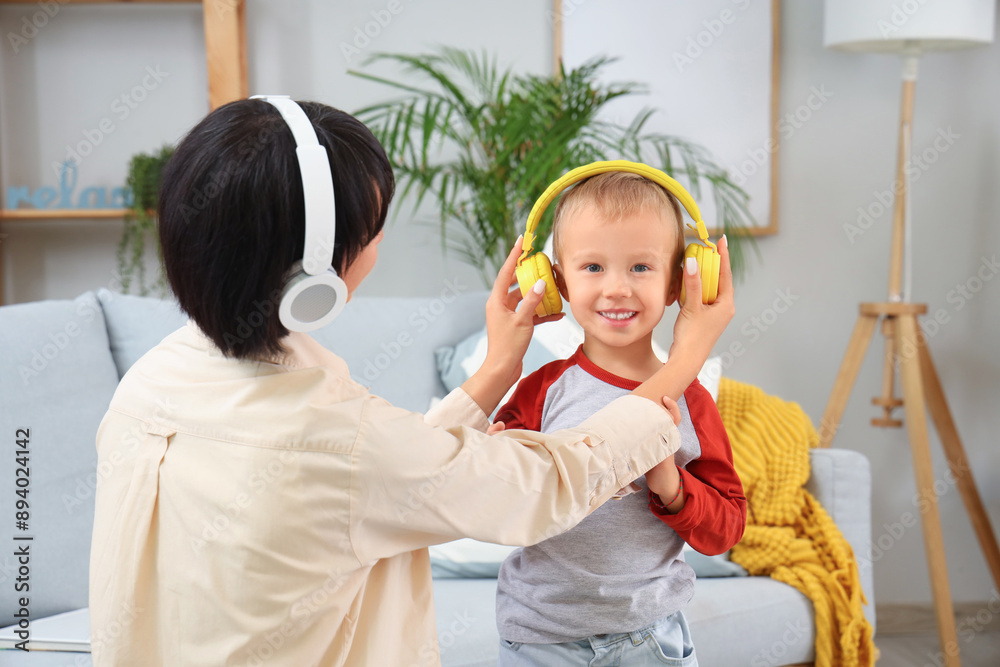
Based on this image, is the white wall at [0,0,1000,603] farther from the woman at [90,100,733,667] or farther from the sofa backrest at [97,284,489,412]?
the woman at [90,100,733,667]

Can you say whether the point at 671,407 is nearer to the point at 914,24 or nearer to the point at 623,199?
the point at 623,199

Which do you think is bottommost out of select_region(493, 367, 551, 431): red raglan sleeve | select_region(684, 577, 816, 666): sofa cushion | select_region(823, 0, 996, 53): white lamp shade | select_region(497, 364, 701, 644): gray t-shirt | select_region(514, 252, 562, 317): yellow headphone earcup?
select_region(684, 577, 816, 666): sofa cushion

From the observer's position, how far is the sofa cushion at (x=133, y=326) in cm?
188

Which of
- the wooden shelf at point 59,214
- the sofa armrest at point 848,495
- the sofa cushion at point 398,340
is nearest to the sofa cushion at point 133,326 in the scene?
the sofa cushion at point 398,340

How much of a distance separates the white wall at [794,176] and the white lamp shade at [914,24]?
399mm

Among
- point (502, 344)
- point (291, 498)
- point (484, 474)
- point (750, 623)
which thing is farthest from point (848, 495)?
point (291, 498)

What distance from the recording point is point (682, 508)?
0.89 metres

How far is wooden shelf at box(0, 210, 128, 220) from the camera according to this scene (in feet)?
7.97

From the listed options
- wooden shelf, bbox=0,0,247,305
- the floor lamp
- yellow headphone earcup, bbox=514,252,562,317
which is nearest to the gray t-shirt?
yellow headphone earcup, bbox=514,252,562,317

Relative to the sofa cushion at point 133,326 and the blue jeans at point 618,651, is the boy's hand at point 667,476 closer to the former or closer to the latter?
the blue jeans at point 618,651

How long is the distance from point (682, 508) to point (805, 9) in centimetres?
235

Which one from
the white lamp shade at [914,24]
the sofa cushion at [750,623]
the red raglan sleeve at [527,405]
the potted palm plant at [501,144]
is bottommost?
the sofa cushion at [750,623]

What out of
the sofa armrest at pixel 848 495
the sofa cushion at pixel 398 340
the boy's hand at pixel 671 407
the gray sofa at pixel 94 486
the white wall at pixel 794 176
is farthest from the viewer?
the white wall at pixel 794 176

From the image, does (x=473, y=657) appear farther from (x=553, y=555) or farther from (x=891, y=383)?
(x=891, y=383)
